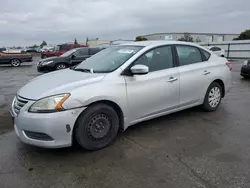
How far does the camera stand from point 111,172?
107 inches

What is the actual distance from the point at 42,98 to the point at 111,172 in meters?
1.32

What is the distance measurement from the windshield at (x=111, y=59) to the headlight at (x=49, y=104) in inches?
37.2

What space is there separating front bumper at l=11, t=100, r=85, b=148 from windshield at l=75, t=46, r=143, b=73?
966 mm

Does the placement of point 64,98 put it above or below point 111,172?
above

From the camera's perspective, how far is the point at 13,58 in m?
18.4

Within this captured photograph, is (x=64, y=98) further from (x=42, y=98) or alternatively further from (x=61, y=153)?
(x=61, y=153)

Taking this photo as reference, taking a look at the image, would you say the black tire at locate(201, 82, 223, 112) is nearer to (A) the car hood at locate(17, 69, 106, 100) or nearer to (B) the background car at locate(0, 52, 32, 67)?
(A) the car hood at locate(17, 69, 106, 100)

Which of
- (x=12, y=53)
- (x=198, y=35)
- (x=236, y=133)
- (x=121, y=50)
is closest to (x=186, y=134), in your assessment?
(x=236, y=133)

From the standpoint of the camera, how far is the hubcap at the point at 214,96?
480 centimetres

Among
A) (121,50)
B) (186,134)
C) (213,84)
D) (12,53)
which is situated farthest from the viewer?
(12,53)

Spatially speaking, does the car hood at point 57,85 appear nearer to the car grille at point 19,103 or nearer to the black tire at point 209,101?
the car grille at point 19,103

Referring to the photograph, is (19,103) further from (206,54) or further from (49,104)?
(206,54)

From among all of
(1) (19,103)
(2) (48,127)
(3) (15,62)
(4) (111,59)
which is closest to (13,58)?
(3) (15,62)

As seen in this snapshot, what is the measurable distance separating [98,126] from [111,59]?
51.8 inches
